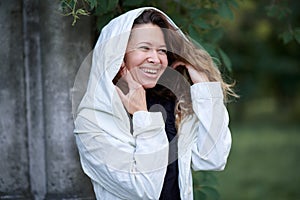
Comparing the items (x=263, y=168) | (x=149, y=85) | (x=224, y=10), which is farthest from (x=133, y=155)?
(x=263, y=168)

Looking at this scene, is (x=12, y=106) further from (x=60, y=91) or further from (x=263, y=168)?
(x=263, y=168)

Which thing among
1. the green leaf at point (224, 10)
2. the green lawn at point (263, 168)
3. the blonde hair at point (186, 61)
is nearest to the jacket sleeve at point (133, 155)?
the blonde hair at point (186, 61)

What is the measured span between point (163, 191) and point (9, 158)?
852 millimetres

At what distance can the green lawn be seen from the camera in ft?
29.3

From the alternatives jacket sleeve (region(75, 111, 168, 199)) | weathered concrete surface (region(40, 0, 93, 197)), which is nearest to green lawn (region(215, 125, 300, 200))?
weathered concrete surface (region(40, 0, 93, 197))

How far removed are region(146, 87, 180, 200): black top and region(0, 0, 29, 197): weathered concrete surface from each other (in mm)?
675

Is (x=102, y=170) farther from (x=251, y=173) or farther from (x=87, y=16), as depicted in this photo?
(x=251, y=173)

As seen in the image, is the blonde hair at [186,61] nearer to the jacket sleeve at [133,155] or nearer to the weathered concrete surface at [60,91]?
the jacket sleeve at [133,155]

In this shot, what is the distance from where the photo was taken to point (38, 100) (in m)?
3.73

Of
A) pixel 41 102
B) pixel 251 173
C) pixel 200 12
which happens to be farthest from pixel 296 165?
pixel 41 102

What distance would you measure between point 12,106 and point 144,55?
81 cm

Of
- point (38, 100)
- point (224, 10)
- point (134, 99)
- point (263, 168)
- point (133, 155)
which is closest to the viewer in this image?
point (133, 155)

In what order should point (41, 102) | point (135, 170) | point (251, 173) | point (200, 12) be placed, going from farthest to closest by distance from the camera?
point (251, 173), point (200, 12), point (41, 102), point (135, 170)

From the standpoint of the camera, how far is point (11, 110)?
374 centimetres
